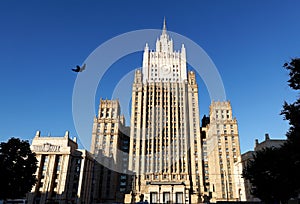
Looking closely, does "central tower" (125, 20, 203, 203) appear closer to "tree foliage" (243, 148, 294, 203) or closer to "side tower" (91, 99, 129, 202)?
"side tower" (91, 99, 129, 202)

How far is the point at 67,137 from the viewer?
248 feet

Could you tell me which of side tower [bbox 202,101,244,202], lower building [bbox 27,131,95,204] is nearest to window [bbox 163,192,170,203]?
side tower [bbox 202,101,244,202]

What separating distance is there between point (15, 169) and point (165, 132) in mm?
61475

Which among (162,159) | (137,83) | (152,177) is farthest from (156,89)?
(152,177)

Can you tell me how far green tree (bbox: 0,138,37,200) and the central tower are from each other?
1731 inches

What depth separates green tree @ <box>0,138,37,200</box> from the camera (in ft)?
106

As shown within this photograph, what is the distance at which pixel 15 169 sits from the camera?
33.8 metres

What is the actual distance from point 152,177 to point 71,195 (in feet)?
87.4

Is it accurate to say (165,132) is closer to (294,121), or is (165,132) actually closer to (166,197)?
(166,197)

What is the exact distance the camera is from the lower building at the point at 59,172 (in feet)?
218

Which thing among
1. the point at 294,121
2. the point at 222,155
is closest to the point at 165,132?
the point at 222,155

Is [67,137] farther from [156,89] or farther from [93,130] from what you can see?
[156,89]

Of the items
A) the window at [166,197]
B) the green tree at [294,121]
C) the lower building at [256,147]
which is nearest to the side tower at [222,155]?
the lower building at [256,147]

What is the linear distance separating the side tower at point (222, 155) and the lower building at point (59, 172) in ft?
145
